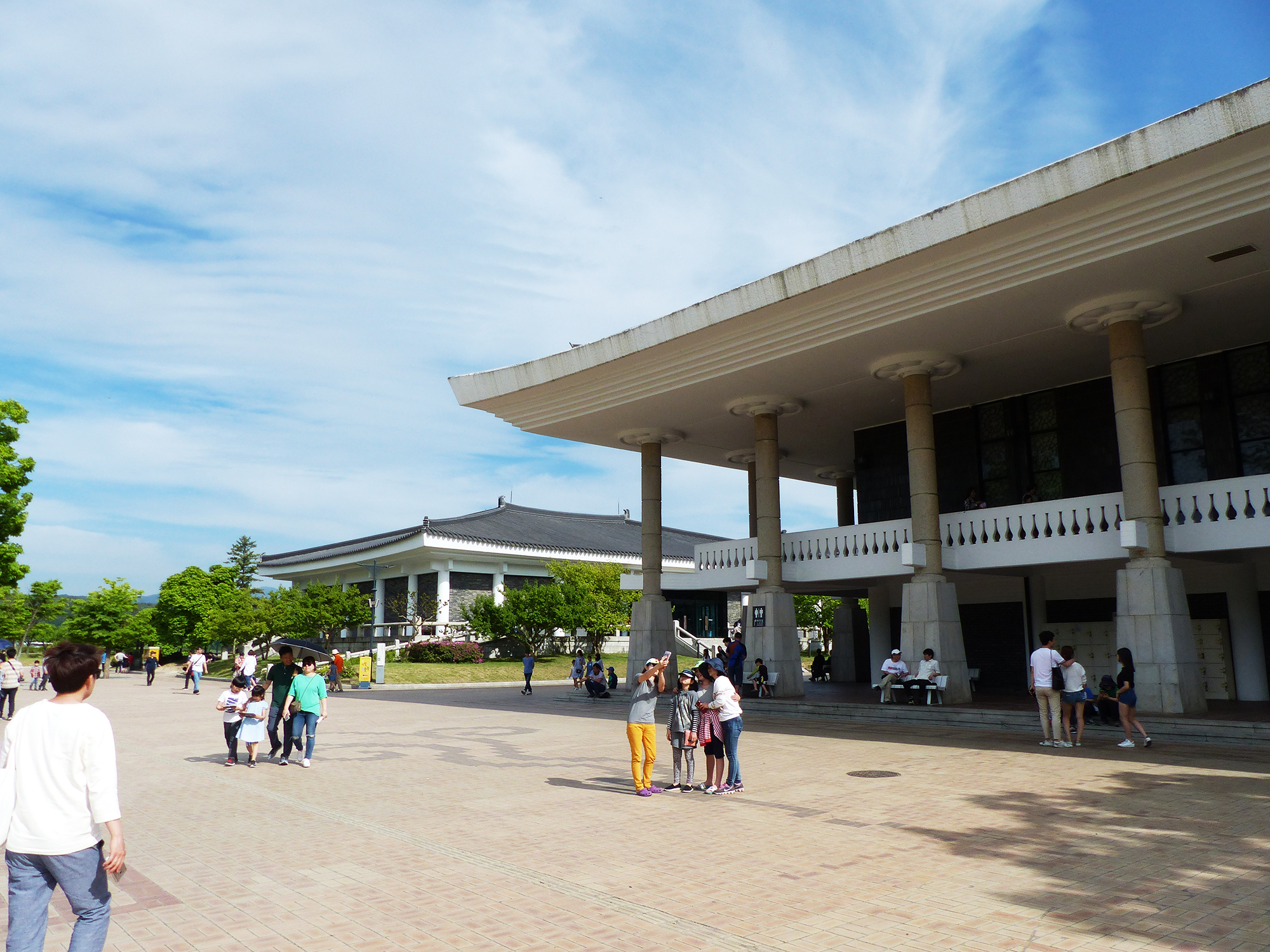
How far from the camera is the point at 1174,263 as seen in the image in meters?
15.9

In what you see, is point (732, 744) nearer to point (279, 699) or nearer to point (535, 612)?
point (279, 699)

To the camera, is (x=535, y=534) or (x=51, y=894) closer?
(x=51, y=894)

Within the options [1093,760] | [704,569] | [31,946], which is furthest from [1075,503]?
[31,946]

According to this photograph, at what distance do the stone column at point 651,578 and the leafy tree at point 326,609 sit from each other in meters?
20.7

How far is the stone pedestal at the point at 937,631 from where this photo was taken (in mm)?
19156

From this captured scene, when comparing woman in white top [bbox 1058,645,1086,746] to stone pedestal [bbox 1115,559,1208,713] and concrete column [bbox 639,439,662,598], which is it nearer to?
stone pedestal [bbox 1115,559,1208,713]

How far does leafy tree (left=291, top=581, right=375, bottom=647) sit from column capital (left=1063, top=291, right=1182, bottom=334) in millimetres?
35160

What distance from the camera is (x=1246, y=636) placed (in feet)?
66.1

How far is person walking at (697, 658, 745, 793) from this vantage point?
10547mm

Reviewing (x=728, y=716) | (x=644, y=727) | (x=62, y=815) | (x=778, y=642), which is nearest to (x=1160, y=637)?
(x=778, y=642)

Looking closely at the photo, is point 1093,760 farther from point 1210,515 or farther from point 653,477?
point 653,477

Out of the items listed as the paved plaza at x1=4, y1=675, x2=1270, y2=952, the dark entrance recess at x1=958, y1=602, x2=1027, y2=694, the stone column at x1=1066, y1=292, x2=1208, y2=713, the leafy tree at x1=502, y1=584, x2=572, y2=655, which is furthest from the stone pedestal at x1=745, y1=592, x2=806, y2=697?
the leafy tree at x1=502, y1=584, x2=572, y2=655

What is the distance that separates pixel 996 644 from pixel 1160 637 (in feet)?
29.6

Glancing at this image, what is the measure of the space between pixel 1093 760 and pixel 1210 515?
719cm
